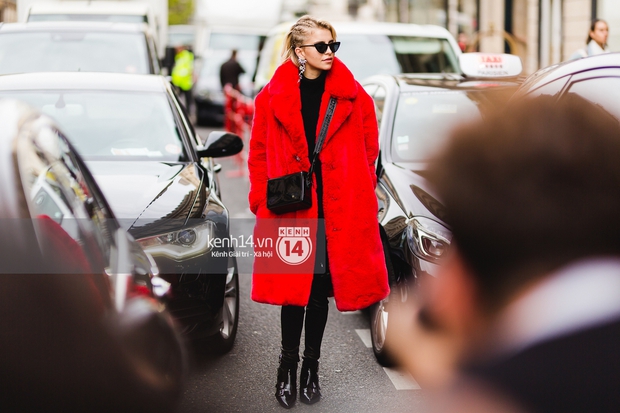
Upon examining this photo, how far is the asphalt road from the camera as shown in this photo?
4.00 meters

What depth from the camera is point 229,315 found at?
470cm

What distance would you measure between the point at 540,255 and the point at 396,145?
385cm

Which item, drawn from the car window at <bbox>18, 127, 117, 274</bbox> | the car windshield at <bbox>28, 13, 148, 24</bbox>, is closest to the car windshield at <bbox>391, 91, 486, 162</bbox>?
the car window at <bbox>18, 127, 117, 274</bbox>

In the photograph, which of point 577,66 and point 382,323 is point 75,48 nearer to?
point 382,323

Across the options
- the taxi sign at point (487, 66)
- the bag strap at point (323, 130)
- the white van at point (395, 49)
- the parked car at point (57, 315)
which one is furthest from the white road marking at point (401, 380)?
the white van at point (395, 49)

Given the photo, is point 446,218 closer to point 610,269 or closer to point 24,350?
point 610,269

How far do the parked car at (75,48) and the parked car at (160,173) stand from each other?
226cm

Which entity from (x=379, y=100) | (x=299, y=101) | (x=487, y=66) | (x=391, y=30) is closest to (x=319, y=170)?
(x=299, y=101)

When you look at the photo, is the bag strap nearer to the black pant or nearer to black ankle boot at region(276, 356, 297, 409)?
the black pant

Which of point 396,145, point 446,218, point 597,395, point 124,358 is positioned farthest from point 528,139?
point 396,145

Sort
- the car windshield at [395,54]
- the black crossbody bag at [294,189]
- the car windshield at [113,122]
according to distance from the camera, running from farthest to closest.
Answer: the car windshield at [395,54] → the car windshield at [113,122] → the black crossbody bag at [294,189]

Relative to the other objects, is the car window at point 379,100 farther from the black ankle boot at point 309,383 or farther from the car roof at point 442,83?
the black ankle boot at point 309,383

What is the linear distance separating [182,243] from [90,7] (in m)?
10.4

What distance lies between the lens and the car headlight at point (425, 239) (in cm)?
396
